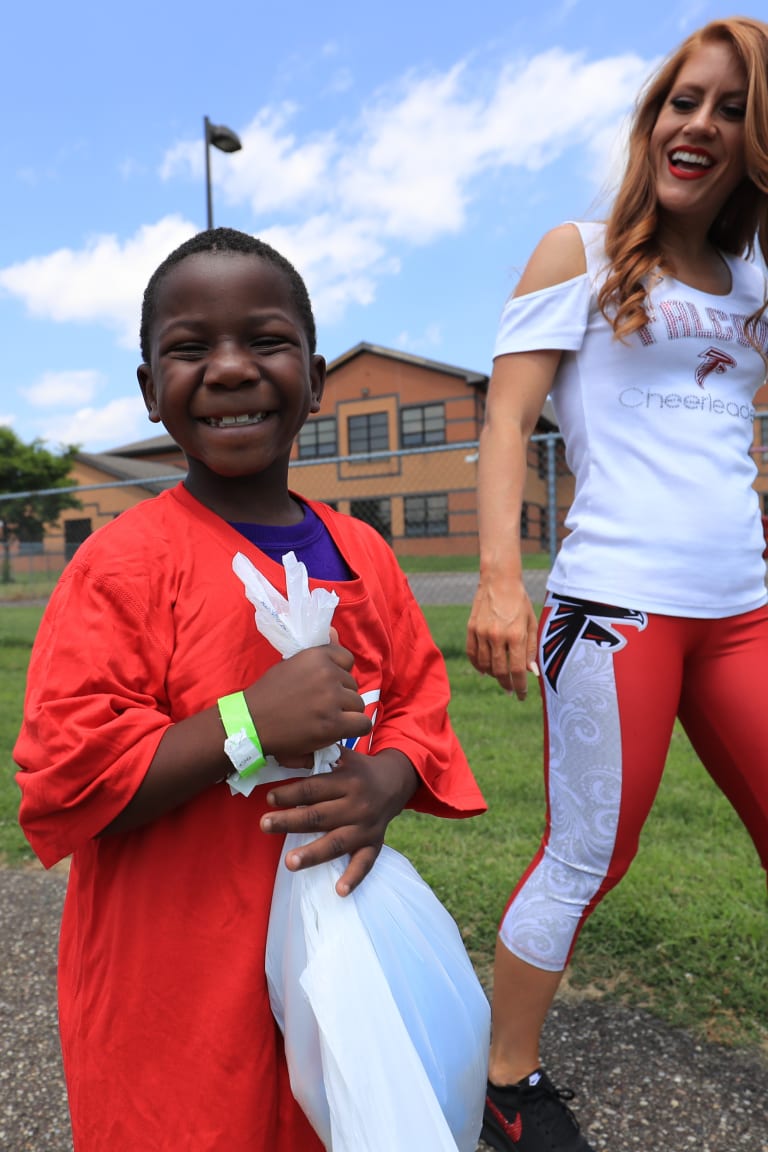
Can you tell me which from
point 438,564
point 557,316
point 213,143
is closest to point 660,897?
point 557,316

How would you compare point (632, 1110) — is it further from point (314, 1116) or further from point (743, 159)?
point (743, 159)

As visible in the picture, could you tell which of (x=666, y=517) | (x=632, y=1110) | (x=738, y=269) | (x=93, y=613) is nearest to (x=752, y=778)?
(x=666, y=517)

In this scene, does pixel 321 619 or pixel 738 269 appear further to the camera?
pixel 738 269

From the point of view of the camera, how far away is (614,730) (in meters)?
1.77

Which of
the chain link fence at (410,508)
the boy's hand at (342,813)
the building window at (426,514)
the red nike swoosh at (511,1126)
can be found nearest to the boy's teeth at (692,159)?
the boy's hand at (342,813)

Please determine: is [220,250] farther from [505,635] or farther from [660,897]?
[660,897]

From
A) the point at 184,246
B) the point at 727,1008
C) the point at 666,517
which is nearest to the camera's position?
the point at 184,246

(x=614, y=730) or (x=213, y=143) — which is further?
(x=213, y=143)

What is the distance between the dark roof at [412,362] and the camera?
28703mm

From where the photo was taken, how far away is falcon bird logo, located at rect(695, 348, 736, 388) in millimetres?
1858

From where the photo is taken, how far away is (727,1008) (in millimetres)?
2367

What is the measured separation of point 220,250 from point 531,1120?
1741 millimetres

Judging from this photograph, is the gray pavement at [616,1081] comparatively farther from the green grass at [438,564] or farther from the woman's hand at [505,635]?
the green grass at [438,564]

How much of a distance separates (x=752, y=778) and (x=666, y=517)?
0.58 meters
